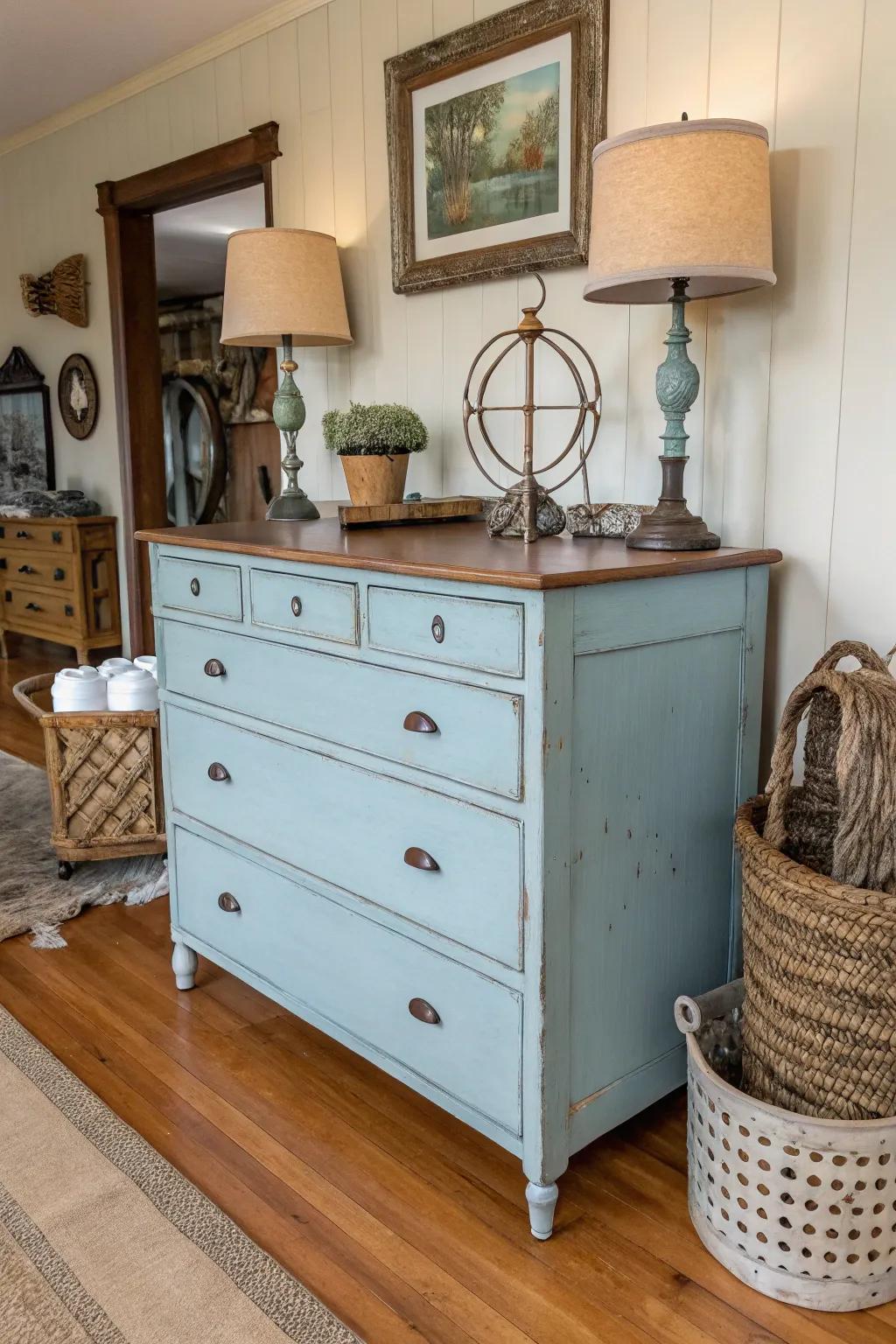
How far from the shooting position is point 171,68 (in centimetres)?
343

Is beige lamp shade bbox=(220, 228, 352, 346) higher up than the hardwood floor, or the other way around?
beige lamp shade bbox=(220, 228, 352, 346)

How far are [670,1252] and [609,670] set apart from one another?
0.86 metres

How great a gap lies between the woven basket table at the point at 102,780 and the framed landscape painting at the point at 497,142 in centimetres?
136

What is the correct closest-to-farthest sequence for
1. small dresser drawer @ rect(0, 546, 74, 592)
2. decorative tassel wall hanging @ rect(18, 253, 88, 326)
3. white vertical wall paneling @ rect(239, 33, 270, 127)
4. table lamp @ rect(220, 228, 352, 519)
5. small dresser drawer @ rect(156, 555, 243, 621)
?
small dresser drawer @ rect(156, 555, 243, 621) → table lamp @ rect(220, 228, 352, 519) → white vertical wall paneling @ rect(239, 33, 270, 127) → decorative tassel wall hanging @ rect(18, 253, 88, 326) → small dresser drawer @ rect(0, 546, 74, 592)

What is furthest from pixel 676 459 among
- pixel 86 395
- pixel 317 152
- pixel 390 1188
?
pixel 86 395

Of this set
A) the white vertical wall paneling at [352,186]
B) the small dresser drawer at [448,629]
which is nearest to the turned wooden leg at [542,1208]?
the small dresser drawer at [448,629]

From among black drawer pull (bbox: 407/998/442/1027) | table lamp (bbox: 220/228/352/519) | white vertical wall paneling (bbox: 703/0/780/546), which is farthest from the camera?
table lamp (bbox: 220/228/352/519)

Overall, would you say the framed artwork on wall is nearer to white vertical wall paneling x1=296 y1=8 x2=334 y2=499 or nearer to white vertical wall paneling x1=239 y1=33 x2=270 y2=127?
white vertical wall paneling x1=239 y1=33 x2=270 y2=127

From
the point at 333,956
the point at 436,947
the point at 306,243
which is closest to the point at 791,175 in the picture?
the point at 306,243

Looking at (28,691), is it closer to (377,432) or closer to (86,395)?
(377,432)

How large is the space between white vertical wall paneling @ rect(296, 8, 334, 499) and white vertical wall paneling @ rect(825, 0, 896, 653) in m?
1.54

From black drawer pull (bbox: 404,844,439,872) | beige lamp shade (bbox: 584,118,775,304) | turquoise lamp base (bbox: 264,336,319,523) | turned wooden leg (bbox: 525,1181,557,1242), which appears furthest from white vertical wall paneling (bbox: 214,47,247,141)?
turned wooden leg (bbox: 525,1181,557,1242)

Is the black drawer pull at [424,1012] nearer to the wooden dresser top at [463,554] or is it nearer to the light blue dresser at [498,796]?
the light blue dresser at [498,796]

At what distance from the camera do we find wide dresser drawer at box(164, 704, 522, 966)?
1.57 m
